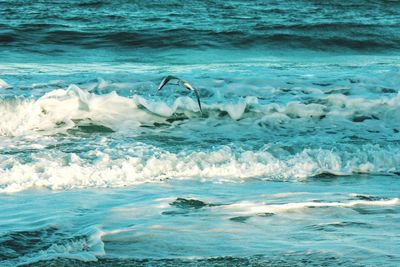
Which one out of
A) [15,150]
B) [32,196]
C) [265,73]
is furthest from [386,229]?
[265,73]

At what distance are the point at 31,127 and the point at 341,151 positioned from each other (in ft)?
9.04

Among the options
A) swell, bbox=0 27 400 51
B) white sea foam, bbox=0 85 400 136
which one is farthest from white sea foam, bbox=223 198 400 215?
swell, bbox=0 27 400 51

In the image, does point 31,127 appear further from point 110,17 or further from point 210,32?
point 110,17

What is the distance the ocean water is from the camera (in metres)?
4.32

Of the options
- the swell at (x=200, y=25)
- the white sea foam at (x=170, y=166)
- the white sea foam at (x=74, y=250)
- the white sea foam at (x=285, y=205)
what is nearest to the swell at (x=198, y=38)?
the swell at (x=200, y=25)

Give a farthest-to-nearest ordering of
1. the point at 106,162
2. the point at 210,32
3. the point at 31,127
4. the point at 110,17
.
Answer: the point at 110,17, the point at 210,32, the point at 31,127, the point at 106,162

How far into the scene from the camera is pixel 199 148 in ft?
23.0

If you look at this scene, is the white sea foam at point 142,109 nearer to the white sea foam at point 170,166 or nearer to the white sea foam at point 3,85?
the white sea foam at point 3,85

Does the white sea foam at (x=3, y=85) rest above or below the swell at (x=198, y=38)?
above

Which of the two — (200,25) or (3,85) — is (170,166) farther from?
(200,25)

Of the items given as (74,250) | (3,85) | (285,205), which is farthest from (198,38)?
(74,250)

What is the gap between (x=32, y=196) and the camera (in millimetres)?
5414

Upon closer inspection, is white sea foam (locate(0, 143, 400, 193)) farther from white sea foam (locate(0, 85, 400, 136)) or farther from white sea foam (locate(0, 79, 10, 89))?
white sea foam (locate(0, 79, 10, 89))

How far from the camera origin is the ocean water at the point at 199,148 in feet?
14.2
